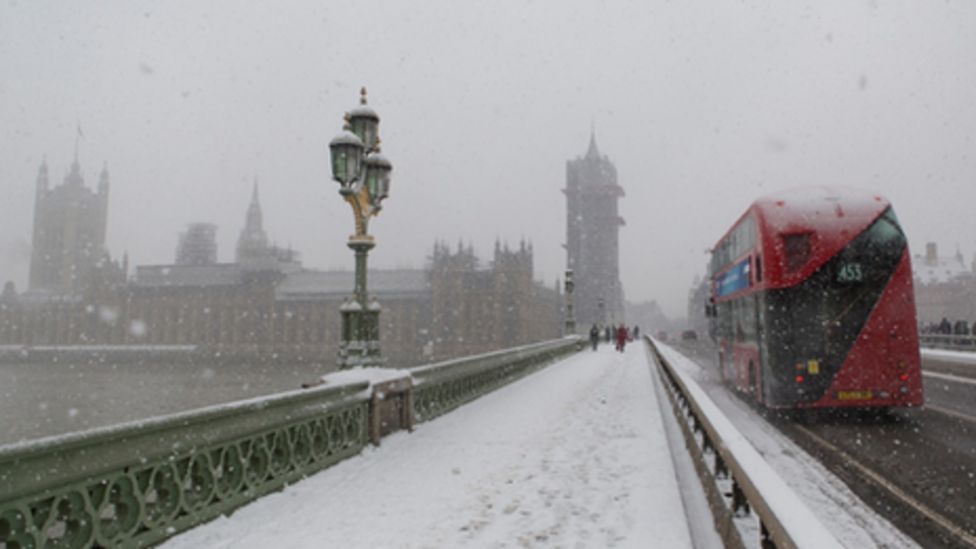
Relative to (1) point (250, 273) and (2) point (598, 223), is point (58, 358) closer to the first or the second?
(1) point (250, 273)

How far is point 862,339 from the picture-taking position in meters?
10.5

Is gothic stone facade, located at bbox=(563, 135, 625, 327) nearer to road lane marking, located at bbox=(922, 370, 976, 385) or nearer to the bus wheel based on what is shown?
road lane marking, located at bbox=(922, 370, 976, 385)

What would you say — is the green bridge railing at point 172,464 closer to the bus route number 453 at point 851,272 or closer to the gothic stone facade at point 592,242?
the bus route number 453 at point 851,272

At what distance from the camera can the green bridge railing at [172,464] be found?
365cm

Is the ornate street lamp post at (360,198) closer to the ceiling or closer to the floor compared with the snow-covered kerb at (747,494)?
closer to the ceiling

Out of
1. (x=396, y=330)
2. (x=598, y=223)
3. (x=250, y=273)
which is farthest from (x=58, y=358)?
(x=598, y=223)

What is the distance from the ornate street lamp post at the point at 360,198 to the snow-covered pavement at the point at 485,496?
1.41 metres

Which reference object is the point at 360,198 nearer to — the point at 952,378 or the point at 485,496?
the point at 485,496

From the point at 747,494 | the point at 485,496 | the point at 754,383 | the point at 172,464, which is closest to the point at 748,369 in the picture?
the point at 754,383

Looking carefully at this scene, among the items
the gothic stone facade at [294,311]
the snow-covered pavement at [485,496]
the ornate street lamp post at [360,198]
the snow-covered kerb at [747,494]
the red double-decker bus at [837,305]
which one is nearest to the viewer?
the snow-covered kerb at [747,494]

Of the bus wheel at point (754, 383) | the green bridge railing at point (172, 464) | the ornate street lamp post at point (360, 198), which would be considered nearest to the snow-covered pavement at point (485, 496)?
the green bridge railing at point (172, 464)

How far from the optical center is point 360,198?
9703 mm

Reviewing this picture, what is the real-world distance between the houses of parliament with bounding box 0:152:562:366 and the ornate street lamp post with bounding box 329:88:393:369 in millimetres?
91731

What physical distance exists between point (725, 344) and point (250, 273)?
12236cm
